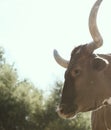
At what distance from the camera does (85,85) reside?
10.3 metres

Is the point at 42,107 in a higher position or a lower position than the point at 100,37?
lower

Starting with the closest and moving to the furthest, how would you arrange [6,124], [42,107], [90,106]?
[90,106] < [6,124] < [42,107]

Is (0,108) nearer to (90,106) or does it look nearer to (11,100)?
(11,100)

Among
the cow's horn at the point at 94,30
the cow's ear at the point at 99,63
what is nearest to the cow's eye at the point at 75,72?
the cow's ear at the point at 99,63

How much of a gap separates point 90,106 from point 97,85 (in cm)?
42

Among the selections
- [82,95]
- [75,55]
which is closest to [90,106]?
[82,95]

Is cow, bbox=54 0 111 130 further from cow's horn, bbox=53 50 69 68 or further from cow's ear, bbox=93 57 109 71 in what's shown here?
cow's horn, bbox=53 50 69 68

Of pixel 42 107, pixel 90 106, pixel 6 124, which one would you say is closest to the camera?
pixel 90 106

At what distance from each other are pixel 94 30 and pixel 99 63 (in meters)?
0.64

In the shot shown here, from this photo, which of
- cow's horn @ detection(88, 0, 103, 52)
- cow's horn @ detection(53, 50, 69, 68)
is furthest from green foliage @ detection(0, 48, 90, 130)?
cow's horn @ detection(88, 0, 103, 52)

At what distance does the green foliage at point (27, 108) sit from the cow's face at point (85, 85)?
112 ft

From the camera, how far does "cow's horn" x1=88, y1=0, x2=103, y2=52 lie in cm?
1020

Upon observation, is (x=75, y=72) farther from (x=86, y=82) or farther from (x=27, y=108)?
(x=27, y=108)

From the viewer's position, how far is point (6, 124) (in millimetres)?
45062
